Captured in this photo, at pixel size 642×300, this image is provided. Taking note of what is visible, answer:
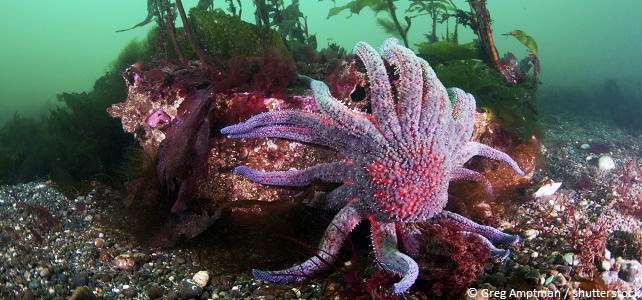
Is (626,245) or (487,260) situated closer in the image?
(487,260)

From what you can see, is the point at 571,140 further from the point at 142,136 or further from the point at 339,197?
the point at 142,136

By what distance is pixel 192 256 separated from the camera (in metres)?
4.32

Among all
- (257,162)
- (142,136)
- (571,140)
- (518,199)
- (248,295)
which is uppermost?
(142,136)

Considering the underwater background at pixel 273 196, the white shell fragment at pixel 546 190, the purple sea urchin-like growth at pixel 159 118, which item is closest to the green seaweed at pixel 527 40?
the underwater background at pixel 273 196

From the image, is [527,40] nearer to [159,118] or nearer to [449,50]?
[449,50]

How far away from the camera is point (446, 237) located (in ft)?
11.2

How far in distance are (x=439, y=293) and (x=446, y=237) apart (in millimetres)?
522

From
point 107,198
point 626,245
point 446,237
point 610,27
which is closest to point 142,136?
point 107,198

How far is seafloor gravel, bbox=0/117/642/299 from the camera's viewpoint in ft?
11.3

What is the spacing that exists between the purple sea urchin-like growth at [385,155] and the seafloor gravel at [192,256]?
390mm

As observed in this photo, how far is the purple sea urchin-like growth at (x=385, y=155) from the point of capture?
3586 mm

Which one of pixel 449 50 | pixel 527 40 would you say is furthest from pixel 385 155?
pixel 527 40

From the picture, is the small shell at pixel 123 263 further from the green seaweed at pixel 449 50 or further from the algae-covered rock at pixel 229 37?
the green seaweed at pixel 449 50

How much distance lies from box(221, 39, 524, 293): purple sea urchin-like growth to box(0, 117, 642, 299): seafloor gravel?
390mm
